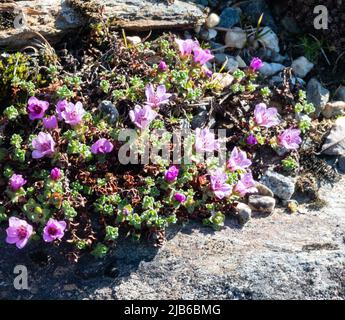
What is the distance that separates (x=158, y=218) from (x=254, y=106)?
4.63 feet

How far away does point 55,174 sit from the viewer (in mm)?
4344

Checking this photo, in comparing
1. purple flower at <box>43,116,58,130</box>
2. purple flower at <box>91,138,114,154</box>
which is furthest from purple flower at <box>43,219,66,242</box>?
purple flower at <box>43,116,58,130</box>

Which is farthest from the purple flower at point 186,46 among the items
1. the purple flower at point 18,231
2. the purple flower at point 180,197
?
the purple flower at point 18,231

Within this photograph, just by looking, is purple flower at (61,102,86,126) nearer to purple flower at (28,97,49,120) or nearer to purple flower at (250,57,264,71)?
purple flower at (28,97,49,120)

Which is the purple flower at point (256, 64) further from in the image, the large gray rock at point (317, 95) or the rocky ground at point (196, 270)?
the rocky ground at point (196, 270)

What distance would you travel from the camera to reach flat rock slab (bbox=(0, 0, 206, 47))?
5082 millimetres

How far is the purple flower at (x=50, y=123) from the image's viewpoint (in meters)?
4.58

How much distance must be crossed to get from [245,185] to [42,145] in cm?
145

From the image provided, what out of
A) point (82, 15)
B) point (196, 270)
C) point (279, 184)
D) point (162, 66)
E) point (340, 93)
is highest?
point (82, 15)

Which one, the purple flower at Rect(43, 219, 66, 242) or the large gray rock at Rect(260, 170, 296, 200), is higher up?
the purple flower at Rect(43, 219, 66, 242)

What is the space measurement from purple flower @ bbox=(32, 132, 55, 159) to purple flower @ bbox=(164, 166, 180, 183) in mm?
797

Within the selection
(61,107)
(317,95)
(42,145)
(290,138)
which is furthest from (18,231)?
(317,95)

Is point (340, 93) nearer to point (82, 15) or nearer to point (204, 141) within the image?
point (204, 141)

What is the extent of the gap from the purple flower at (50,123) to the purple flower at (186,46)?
1.17 metres
